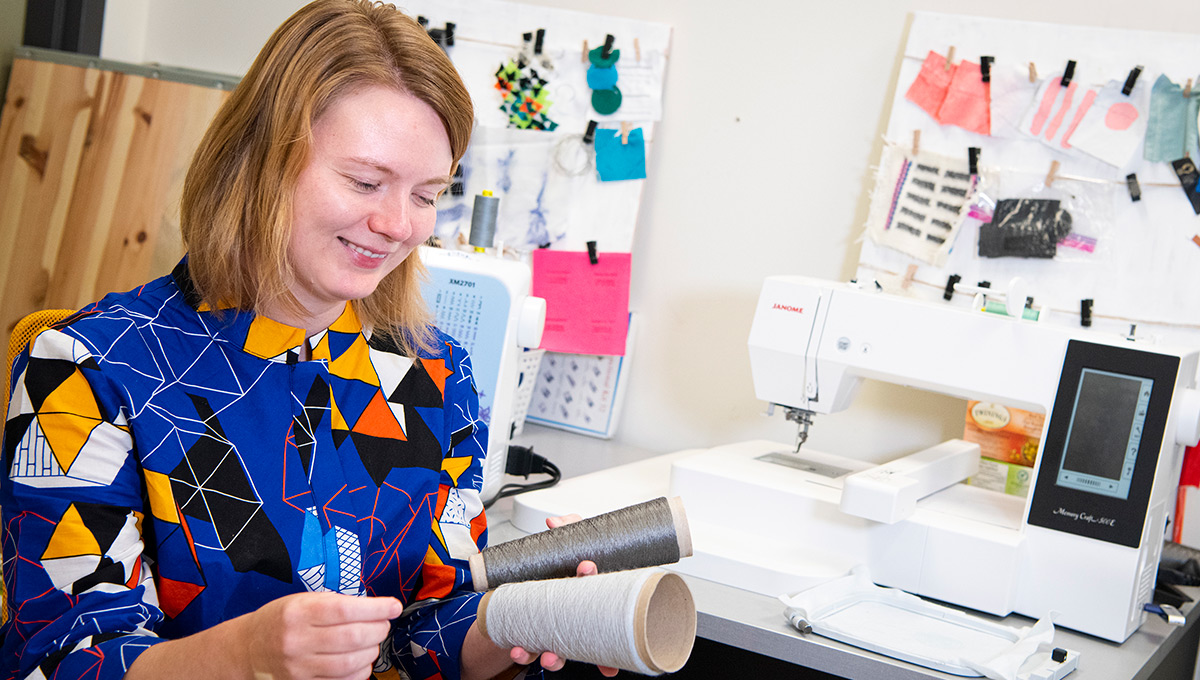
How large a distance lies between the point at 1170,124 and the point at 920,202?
409 mm

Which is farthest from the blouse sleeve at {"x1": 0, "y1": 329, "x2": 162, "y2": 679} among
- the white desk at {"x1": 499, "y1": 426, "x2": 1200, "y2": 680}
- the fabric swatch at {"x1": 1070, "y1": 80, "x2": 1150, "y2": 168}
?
the fabric swatch at {"x1": 1070, "y1": 80, "x2": 1150, "y2": 168}

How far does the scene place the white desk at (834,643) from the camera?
3.76 feet

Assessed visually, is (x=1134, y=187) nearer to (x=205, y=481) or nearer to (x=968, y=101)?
(x=968, y=101)

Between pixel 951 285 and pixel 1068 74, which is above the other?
pixel 1068 74

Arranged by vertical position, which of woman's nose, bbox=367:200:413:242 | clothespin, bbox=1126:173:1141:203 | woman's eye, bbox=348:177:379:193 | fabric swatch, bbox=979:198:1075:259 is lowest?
woman's nose, bbox=367:200:413:242

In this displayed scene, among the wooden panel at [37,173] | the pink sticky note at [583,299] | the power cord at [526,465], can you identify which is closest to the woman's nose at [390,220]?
the power cord at [526,465]

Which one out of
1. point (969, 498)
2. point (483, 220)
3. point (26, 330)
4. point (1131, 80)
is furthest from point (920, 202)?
point (26, 330)

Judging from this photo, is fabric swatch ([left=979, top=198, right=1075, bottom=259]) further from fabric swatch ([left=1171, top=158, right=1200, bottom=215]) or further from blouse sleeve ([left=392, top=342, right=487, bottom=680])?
blouse sleeve ([left=392, top=342, right=487, bottom=680])

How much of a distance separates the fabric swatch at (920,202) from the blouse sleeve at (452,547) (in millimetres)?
946

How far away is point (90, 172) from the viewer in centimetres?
212

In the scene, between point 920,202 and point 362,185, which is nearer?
point 362,185

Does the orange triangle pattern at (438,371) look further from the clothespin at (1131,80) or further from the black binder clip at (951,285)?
the clothespin at (1131,80)

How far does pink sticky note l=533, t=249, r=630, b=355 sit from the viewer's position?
82.4 inches

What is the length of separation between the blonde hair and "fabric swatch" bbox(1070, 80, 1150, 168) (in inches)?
46.4
